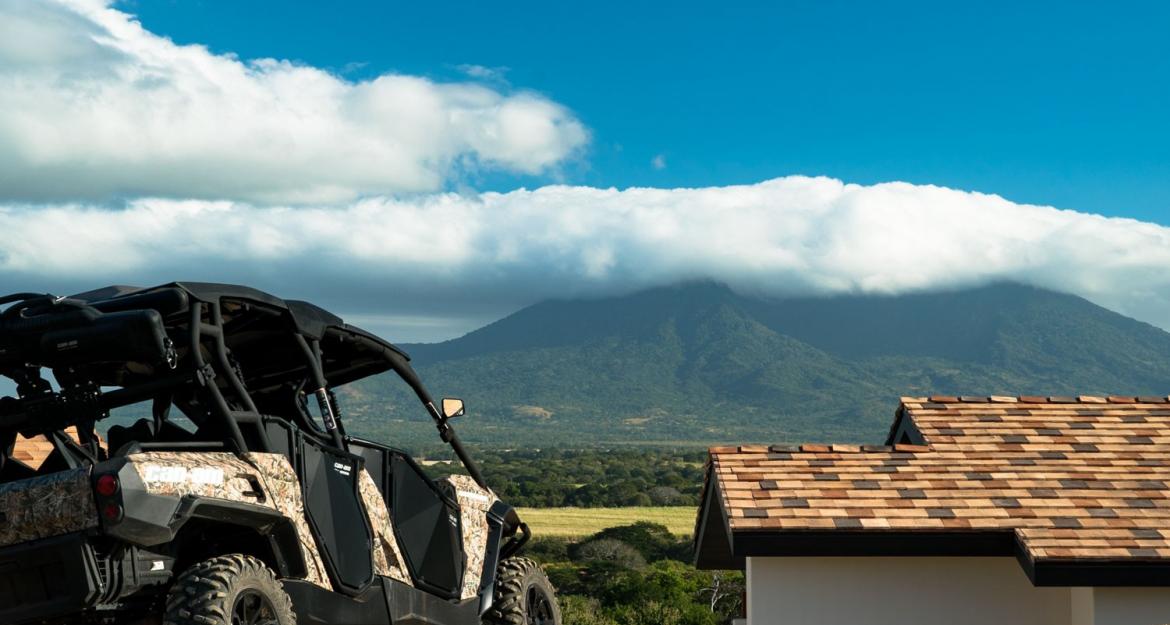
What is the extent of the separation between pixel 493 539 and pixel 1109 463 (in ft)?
20.1

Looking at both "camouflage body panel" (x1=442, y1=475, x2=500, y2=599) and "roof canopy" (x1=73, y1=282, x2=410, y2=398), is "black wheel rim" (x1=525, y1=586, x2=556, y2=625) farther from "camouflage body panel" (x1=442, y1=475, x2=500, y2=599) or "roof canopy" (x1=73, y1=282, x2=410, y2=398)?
"roof canopy" (x1=73, y1=282, x2=410, y2=398)

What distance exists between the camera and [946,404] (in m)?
14.9

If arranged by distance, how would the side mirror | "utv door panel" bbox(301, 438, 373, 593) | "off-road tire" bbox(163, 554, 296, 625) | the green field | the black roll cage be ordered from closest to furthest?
"off-road tire" bbox(163, 554, 296, 625) → the black roll cage → "utv door panel" bbox(301, 438, 373, 593) → the side mirror → the green field

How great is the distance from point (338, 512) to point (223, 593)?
1191mm

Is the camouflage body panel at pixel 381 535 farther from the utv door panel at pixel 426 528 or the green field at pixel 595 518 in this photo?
the green field at pixel 595 518

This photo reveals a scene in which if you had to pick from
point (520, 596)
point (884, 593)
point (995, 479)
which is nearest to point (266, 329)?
point (520, 596)

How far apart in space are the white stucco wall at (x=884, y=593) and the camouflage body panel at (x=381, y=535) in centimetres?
432

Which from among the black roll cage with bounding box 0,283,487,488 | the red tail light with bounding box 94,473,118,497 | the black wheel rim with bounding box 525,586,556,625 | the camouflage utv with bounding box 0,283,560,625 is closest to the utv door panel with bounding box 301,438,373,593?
the camouflage utv with bounding box 0,283,560,625

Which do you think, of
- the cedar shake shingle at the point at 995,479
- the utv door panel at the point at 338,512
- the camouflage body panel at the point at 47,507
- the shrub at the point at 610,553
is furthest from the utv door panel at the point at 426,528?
the shrub at the point at 610,553

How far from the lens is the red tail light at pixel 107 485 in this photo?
6727 millimetres

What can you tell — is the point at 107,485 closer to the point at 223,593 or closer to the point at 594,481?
the point at 223,593

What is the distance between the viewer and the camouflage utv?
6.90m

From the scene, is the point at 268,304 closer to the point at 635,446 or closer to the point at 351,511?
the point at 351,511

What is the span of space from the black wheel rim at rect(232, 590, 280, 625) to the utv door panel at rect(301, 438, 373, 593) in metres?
0.61
